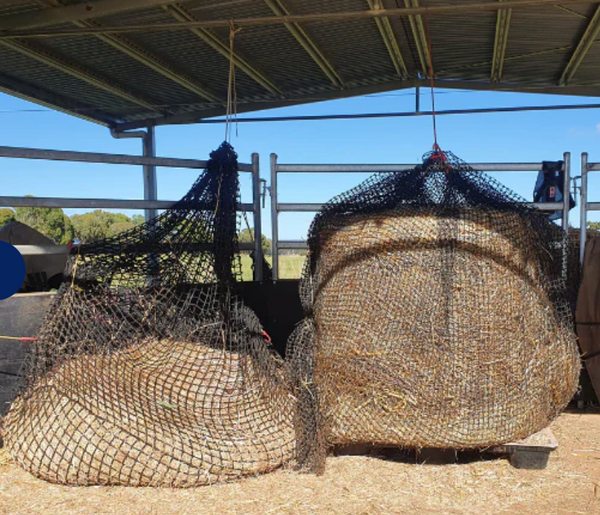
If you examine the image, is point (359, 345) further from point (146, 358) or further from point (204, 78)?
point (204, 78)

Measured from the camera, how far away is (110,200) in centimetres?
506

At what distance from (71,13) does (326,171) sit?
8.55ft

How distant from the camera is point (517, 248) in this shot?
4.22 meters

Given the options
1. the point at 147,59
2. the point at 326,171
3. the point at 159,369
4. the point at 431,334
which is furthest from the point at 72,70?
the point at 431,334

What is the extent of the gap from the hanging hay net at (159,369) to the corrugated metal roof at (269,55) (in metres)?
1.82

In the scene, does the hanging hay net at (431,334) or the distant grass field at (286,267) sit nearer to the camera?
the hanging hay net at (431,334)

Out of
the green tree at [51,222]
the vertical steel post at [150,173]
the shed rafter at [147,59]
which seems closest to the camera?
the shed rafter at [147,59]

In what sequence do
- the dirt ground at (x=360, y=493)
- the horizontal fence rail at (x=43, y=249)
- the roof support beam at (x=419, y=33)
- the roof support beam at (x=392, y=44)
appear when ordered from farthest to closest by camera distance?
the roof support beam at (x=392, y=44) → the roof support beam at (x=419, y=33) → the horizontal fence rail at (x=43, y=249) → the dirt ground at (x=360, y=493)

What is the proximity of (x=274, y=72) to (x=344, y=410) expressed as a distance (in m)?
4.76

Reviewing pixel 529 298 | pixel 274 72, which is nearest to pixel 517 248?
pixel 529 298

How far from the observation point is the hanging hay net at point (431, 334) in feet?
12.9

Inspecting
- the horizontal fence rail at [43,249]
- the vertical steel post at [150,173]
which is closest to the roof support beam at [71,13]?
the horizontal fence rail at [43,249]

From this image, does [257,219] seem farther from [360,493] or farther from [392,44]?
[360,493]

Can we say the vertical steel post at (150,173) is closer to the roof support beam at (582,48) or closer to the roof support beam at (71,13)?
the roof support beam at (71,13)
